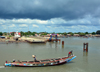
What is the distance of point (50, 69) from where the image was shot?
685 inches

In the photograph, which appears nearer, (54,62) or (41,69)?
(41,69)

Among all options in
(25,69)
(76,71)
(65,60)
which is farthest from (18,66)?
(76,71)

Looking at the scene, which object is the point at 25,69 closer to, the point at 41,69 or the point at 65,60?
the point at 41,69

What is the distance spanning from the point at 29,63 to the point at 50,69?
14.0ft

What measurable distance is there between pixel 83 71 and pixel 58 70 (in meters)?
4.69

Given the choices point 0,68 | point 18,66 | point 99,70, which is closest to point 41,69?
point 18,66

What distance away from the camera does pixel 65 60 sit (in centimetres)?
1956

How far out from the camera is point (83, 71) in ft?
55.4

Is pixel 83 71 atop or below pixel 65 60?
below

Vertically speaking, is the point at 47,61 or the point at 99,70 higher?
the point at 47,61

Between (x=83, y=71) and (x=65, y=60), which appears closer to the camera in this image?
(x=83, y=71)

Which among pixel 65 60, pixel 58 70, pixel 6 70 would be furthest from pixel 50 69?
pixel 6 70

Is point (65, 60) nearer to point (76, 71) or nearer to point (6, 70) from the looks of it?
point (76, 71)

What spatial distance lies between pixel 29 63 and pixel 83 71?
1044cm
